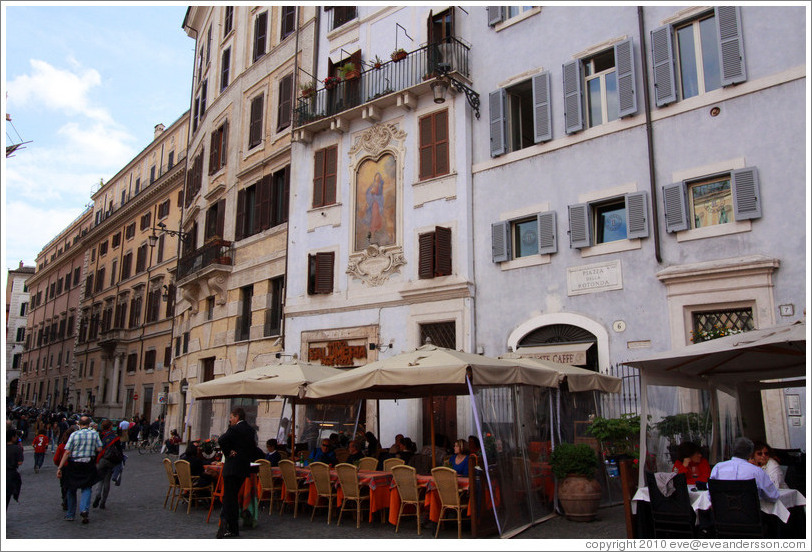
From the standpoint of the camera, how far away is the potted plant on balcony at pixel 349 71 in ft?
60.2

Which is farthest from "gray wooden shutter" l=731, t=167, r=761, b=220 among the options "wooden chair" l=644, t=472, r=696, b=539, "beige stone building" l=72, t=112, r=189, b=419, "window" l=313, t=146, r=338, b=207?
"beige stone building" l=72, t=112, r=189, b=419

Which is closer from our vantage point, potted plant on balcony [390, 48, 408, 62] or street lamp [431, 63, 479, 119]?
street lamp [431, 63, 479, 119]

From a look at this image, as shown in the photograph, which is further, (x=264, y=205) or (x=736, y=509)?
(x=264, y=205)

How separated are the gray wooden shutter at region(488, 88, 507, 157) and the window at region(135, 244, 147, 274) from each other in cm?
3030

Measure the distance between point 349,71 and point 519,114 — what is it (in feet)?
18.4

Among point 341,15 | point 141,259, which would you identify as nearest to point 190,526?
point 341,15

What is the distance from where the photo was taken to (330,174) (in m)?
18.8

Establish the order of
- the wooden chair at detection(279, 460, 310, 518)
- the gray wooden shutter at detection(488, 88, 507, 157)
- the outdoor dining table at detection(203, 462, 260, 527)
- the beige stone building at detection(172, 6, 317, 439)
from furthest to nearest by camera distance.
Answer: the beige stone building at detection(172, 6, 317, 439) < the gray wooden shutter at detection(488, 88, 507, 157) < the wooden chair at detection(279, 460, 310, 518) < the outdoor dining table at detection(203, 462, 260, 527)

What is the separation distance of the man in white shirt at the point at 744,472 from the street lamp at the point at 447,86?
1042 centimetres

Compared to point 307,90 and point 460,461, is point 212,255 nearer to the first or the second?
point 307,90

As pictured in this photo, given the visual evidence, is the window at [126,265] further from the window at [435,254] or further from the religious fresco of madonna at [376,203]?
the window at [435,254]

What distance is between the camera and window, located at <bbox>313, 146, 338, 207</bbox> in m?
18.7

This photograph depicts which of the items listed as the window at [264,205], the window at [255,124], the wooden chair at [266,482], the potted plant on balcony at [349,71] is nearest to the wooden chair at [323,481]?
the wooden chair at [266,482]

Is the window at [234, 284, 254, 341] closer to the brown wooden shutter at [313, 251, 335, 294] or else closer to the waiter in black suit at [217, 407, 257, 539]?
the brown wooden shutter at [313, 251, 335, 294]
